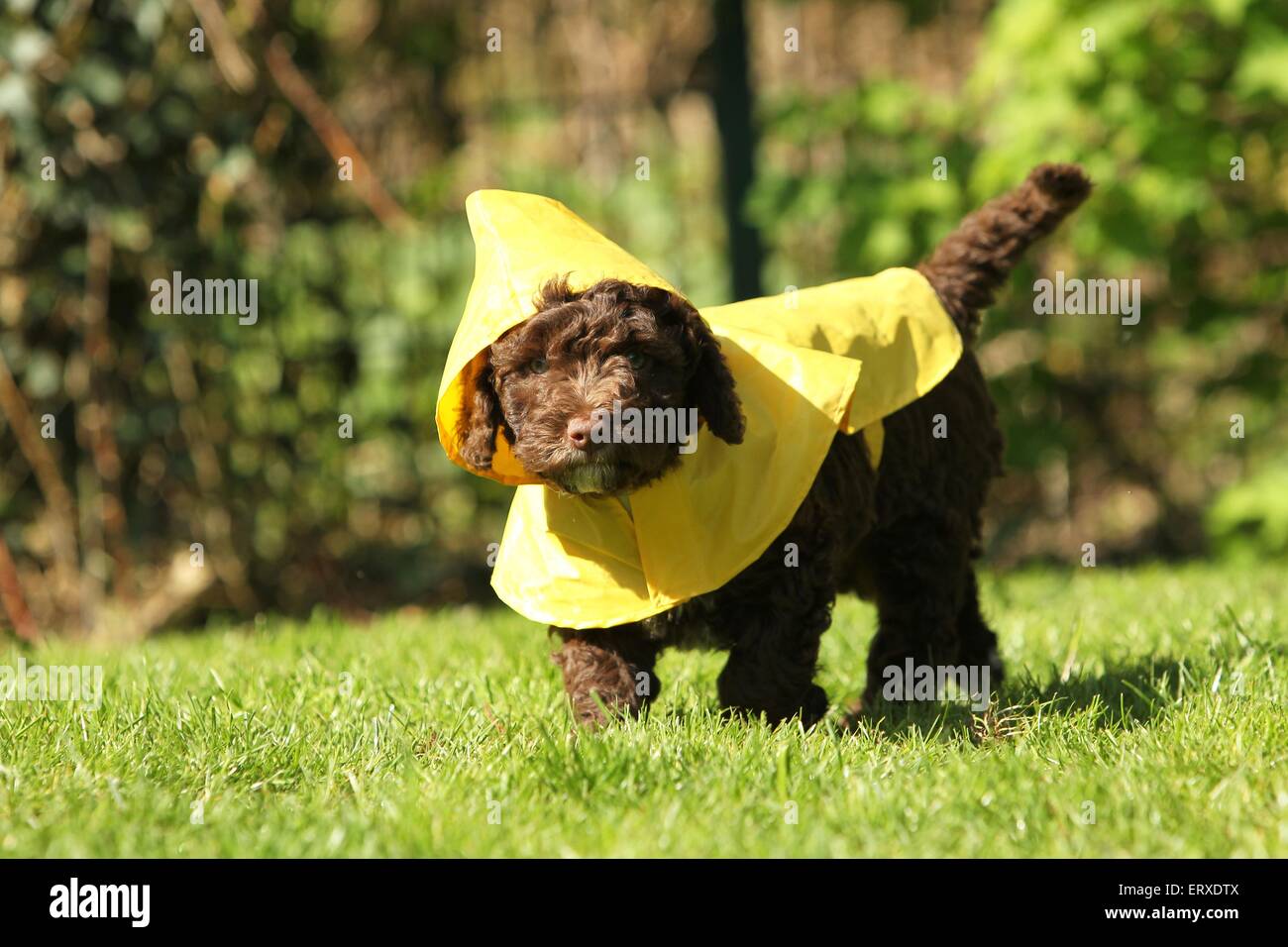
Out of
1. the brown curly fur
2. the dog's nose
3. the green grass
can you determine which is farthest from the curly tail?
the dog's nose

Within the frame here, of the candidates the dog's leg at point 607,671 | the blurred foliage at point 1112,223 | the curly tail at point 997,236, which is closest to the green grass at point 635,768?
the dog's leg at point 607,671

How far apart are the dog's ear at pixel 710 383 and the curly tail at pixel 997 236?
1.19 meters

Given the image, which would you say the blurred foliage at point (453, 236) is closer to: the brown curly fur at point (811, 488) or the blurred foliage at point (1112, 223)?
the blurred foliage at point (1112, 223)

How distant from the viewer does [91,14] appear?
6.62m

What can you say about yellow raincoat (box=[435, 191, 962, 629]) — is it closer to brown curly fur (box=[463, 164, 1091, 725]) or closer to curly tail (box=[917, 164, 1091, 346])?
brown curly fur (box=[463, 164, 1091, 725])

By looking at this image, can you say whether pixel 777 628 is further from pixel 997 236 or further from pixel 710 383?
pixel 997 236

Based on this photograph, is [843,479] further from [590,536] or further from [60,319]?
[60,319]

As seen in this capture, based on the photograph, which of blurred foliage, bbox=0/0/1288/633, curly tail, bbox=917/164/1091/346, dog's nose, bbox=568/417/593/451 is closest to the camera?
dog's nose, bbox=568/417/593/451

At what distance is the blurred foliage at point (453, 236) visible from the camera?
6.82 metres

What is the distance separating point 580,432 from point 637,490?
1.14ft

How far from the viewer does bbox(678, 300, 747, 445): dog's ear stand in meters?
3.50

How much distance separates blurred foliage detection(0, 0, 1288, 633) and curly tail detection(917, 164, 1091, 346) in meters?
2.75

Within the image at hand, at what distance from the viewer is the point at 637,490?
11.6ft

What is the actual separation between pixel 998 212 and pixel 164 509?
4508 millimetres
